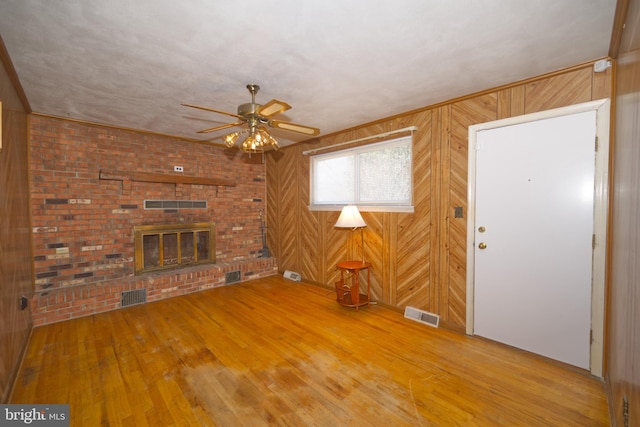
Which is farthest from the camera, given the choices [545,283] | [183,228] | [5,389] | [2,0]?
[183,228]

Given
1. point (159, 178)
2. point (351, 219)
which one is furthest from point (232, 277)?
point (351, 219)

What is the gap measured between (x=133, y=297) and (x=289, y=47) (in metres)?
3.84

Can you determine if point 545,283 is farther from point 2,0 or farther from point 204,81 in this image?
point 2,0

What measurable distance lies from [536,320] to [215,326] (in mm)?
3227

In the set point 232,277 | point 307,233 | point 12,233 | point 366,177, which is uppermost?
point 366,177

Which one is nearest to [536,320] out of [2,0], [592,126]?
[592,126]

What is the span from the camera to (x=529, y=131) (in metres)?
2.45

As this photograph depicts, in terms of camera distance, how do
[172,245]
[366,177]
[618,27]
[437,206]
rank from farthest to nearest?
[172,245]
[366,177]
[437,206]
[618,27]

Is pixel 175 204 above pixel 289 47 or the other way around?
the other way around

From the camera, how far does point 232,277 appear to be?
4746 millimetres

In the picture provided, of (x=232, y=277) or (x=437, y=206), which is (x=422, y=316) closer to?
(x=437, y=206)

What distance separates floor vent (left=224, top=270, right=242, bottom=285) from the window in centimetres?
179

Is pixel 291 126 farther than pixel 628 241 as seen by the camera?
Yes

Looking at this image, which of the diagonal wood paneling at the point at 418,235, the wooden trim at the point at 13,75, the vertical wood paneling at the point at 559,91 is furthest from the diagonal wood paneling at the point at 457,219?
the wooden trim at the point at 13,75
